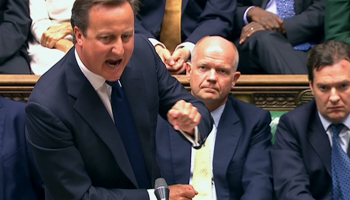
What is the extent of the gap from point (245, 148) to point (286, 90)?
15.4 inches

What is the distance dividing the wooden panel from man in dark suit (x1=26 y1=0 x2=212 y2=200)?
0.78 metres

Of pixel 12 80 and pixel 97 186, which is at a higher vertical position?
pixel 97 186

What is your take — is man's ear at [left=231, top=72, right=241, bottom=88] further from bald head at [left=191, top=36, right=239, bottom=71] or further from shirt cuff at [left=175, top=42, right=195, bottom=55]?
shirt cuff at [left=175, top=42, right=195, bottom=55]

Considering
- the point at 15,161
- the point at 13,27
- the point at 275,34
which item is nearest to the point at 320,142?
the point at 275,34

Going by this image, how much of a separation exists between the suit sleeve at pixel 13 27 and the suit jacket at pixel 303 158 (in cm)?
120

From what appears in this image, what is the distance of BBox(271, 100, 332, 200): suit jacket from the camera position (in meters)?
1.93

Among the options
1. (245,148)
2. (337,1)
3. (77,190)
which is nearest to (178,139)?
(245,148)

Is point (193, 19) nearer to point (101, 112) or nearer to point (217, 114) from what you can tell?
point (217, 114)

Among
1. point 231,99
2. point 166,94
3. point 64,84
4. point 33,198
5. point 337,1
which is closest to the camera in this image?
point 64,84

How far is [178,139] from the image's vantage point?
2055mm

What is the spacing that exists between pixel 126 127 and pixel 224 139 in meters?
0.65

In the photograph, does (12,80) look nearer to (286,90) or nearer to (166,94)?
(166,94)

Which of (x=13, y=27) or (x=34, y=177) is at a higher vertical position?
(x=13, y=27)

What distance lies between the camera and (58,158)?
1.38 metres
